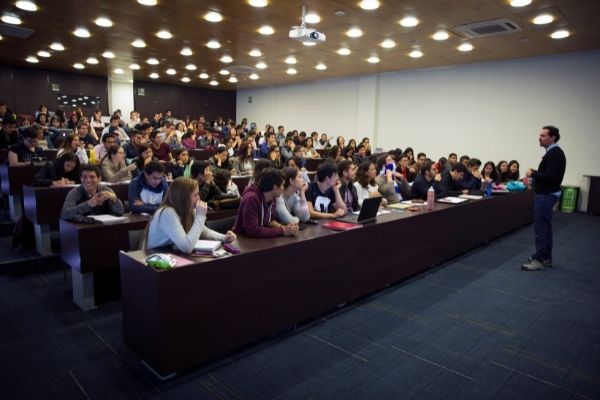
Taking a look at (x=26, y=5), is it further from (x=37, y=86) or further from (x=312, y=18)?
(x=37, y=86)

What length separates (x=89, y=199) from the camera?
365 centimetres

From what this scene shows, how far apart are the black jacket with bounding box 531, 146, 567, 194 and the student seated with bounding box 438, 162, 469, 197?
121cm

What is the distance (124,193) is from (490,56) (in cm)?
798

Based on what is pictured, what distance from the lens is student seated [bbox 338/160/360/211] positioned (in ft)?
13.8

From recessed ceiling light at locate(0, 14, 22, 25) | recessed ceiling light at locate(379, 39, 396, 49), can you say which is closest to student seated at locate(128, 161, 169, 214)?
recessed ceiling light at locate(0, 14, 22, 25)

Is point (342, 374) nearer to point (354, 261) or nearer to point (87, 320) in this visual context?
point (354, 261)

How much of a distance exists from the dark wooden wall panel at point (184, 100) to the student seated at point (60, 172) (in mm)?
10812

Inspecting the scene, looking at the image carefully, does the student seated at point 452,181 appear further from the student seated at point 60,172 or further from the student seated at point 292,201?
the student seated at point 60,172

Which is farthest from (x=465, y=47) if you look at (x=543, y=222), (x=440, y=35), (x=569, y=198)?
(x=543, y=222)

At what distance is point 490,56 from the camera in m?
8.66

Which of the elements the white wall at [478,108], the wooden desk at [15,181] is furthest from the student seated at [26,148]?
the white wall at [478,108]

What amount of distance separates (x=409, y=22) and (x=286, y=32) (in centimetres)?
206

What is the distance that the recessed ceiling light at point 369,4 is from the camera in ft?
16.8

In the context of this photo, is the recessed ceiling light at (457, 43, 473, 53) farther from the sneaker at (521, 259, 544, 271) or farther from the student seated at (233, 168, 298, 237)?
the student seated at (233, 168, 298, 237)
